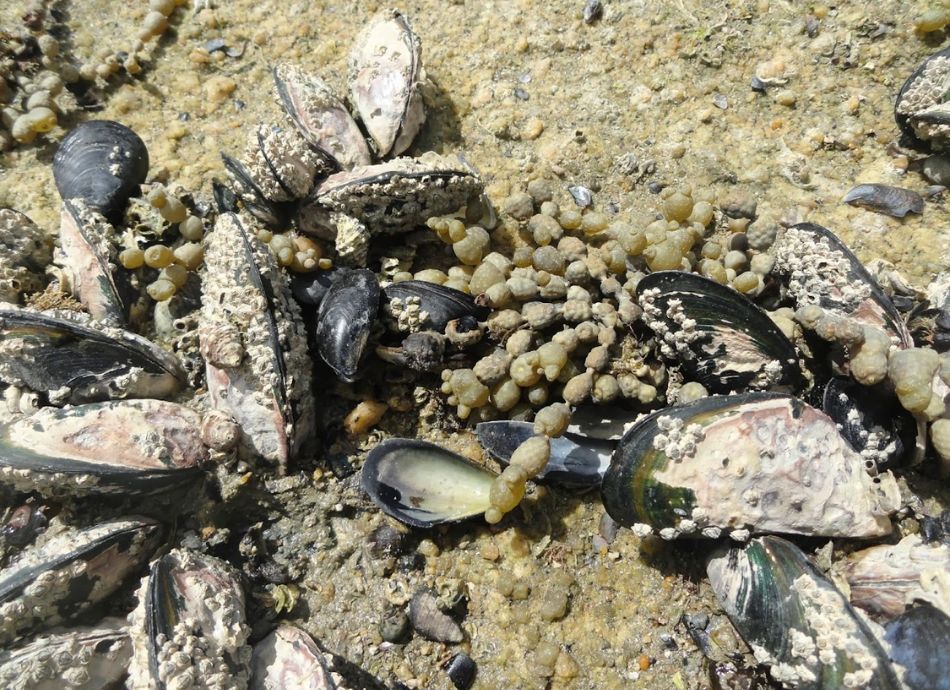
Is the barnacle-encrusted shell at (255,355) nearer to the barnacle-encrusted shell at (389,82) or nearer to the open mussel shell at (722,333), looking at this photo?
the barnacle-encrusted shell at (389,82)

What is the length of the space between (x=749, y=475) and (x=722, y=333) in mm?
568

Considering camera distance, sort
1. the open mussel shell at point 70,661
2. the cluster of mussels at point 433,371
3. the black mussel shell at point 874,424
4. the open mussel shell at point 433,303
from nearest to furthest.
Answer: the open mussel shell at point 70,661
the cluster of mussels at point 433,371
the black mussel shell at point 874,424
the open mussel shell at point 433,303

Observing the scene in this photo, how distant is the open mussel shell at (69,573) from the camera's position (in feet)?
7.35

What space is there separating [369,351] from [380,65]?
1.58 meters

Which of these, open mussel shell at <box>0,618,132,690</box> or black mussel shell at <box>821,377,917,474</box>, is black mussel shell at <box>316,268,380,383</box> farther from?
black mussel shell at <box>821,377,917,474</box>

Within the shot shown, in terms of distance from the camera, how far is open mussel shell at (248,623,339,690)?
2.27 m

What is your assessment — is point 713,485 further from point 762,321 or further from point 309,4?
Answer: point 309,4

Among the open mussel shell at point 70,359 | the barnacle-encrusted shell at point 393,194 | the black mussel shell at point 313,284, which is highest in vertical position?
the barnacle-encrusted shell at point 393,194

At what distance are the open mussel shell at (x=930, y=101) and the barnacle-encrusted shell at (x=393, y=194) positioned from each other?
2.06 metres

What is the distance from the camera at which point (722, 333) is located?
8.13 ft

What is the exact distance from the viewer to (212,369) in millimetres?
2676

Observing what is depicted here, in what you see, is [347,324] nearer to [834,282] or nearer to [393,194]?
[393,194]

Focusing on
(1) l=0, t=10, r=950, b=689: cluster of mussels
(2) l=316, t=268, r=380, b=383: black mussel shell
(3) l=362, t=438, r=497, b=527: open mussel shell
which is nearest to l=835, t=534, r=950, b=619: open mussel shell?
(1) l=0, t=10, r=950, b=689: cluster of mussels

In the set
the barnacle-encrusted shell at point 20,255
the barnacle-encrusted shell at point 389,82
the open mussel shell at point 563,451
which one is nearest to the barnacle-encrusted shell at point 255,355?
the open mussel shell at point 563,451
